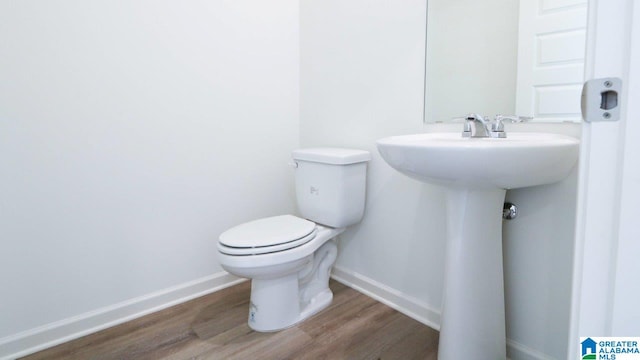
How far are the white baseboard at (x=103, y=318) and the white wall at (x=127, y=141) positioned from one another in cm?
3

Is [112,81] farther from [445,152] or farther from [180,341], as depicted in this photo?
[445,152]

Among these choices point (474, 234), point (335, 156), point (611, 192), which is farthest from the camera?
point (335, 156)

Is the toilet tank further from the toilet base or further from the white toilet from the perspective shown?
the toilet base

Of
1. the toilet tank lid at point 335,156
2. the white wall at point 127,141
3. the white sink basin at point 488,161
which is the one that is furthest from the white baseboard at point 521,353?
the white wall at point 127,141

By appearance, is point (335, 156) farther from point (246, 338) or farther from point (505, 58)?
point (246, 338)

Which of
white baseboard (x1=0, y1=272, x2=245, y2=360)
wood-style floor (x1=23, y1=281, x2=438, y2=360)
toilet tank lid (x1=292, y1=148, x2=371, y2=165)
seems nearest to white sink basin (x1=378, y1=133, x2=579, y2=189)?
toilet tank lid (x1=292, y1=148, x2=371, y2=165)

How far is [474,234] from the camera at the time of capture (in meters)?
1.11

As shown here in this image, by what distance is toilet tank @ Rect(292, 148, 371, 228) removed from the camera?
1.66 m

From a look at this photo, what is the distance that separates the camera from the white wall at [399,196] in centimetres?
117

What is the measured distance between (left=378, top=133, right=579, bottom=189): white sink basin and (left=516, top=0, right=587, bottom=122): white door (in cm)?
18

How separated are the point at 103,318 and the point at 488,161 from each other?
170cm

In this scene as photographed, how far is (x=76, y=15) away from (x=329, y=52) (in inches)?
46.7

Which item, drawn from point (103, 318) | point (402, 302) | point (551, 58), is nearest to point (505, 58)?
point (551, 58)

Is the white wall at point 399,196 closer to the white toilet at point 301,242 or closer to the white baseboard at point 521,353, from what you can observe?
the white baseboard at point 521,353
